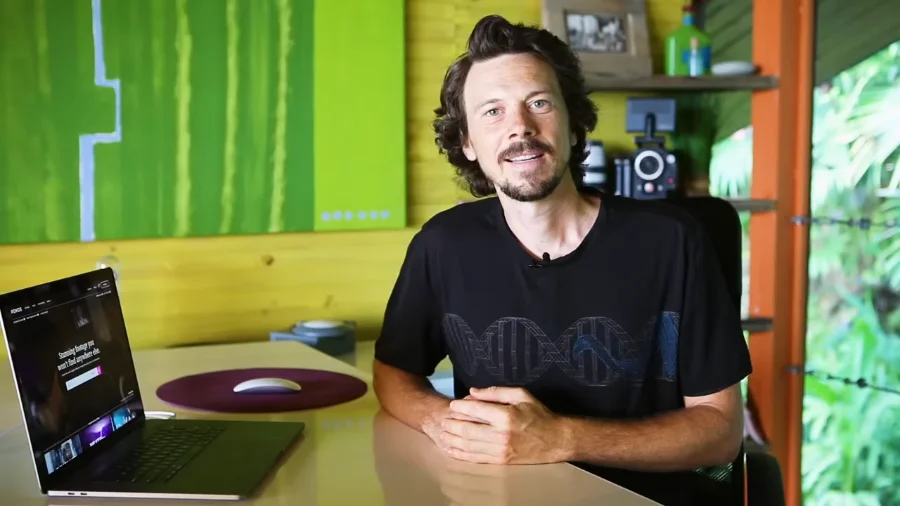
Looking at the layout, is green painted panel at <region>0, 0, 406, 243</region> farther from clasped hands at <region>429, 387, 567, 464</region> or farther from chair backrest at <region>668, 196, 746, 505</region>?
clasped hands at <region>429, 387, 567, 464</region>

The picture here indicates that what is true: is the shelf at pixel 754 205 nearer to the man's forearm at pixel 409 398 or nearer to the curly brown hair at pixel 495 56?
the curly brown hair at pixel 495 56

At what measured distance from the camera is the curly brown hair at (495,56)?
1.72 metres

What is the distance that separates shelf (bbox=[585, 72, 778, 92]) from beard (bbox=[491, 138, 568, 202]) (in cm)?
101

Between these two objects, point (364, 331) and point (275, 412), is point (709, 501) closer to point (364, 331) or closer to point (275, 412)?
point (275, 412)

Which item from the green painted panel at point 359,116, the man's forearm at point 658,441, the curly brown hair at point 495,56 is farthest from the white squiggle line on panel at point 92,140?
the man's forearm at point 658,441

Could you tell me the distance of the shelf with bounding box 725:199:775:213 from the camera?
2658 mm

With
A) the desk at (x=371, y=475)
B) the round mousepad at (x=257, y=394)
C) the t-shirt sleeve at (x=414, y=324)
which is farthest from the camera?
the t-shirt sleeve at (x=414, y=324)

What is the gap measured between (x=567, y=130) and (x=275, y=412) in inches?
28.7

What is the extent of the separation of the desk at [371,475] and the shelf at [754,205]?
1502 mm

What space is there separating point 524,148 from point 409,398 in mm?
484

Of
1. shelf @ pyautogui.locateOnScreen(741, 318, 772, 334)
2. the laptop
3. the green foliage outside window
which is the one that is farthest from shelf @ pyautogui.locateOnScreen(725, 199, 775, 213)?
the laptop

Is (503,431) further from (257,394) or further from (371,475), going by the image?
(257,394)

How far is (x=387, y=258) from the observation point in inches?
104

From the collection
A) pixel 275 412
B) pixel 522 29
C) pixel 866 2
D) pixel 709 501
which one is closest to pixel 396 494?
pixel 275 412
